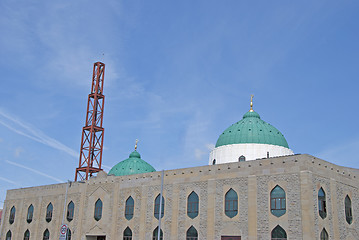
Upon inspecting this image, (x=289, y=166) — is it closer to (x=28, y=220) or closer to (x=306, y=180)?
(x=306, y=180)

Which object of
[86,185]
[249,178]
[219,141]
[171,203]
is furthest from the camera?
[219,141]

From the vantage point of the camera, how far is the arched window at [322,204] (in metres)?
30.6

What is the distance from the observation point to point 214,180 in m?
34.9

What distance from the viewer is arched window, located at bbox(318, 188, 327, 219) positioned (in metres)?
30.6

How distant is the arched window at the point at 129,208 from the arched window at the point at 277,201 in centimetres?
1387

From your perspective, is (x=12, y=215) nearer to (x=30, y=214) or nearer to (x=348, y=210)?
(x=30, y=214)

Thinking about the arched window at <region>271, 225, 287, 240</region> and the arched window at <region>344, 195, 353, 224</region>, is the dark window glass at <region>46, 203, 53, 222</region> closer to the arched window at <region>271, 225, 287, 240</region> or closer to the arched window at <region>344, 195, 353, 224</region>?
the arched window at <region>271, 225, 287, 240</region>

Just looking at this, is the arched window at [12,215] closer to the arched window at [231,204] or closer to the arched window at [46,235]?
the arched window at [46,235]

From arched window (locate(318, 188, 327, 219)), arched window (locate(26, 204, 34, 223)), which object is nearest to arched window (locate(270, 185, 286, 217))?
arched window (locate(318, 188, 327, 219))

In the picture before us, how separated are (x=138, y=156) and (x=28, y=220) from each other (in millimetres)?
17055

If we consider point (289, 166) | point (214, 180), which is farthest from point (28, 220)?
point (289, 166)

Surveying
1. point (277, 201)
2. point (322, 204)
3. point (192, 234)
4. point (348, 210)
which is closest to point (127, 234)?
point (192, 234)

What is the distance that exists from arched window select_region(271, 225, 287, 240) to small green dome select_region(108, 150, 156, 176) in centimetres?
2774

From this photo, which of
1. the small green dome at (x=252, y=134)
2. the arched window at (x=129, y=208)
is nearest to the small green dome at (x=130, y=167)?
the small green dome at (x=252, y=134)
